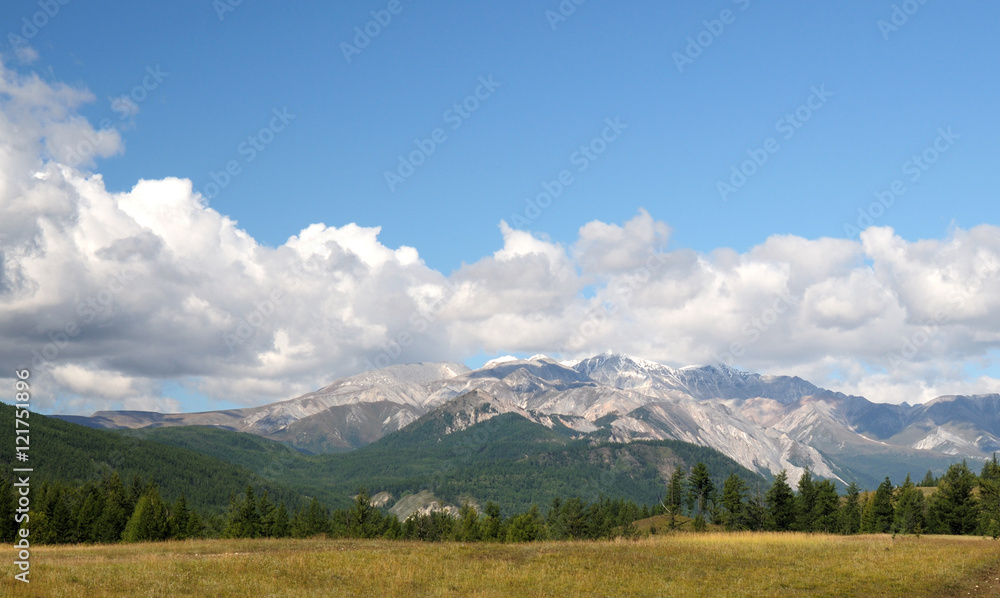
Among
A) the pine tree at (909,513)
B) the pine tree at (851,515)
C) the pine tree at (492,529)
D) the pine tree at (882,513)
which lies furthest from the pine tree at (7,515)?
the pine tree at (882,513)

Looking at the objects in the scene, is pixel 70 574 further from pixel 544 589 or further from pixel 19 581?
pixel 544 589

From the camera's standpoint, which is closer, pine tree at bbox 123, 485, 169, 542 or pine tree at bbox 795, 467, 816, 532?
pine tree at bbox 123, 485, 169, 542

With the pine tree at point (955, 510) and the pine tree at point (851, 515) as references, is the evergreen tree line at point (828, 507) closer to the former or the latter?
the pine tree at point (955, 510)

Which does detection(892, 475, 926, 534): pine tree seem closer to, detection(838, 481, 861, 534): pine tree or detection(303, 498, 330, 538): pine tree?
detection(838, 481, 861, 534): pine tree

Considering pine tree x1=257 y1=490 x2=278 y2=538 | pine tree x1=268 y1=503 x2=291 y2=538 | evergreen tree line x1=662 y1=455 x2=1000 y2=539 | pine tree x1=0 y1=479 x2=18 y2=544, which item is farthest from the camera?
pine tree x1=268 y1=503 x2=291 y2=538

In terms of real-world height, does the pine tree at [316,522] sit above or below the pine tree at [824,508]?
below

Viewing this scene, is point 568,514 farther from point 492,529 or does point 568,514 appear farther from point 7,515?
point 7,515

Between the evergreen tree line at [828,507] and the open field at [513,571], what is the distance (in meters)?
53.0

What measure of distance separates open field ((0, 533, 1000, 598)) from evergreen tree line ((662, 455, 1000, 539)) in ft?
174

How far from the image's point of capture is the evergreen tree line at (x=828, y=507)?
96.6m

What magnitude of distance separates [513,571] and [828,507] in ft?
321

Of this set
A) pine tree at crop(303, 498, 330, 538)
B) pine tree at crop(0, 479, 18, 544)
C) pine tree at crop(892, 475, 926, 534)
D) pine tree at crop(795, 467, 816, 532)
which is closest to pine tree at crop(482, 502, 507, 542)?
pine tree at crop(303, 498, 330, 538)

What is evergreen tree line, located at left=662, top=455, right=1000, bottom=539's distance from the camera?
317 ft

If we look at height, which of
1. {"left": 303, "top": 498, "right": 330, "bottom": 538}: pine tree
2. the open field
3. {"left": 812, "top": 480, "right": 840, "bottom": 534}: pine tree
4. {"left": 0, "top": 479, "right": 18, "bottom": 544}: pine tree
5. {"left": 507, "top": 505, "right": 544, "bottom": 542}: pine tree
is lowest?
{"left": 303, "top": 498, "right": 330, "bottom": 538}: pine tree
